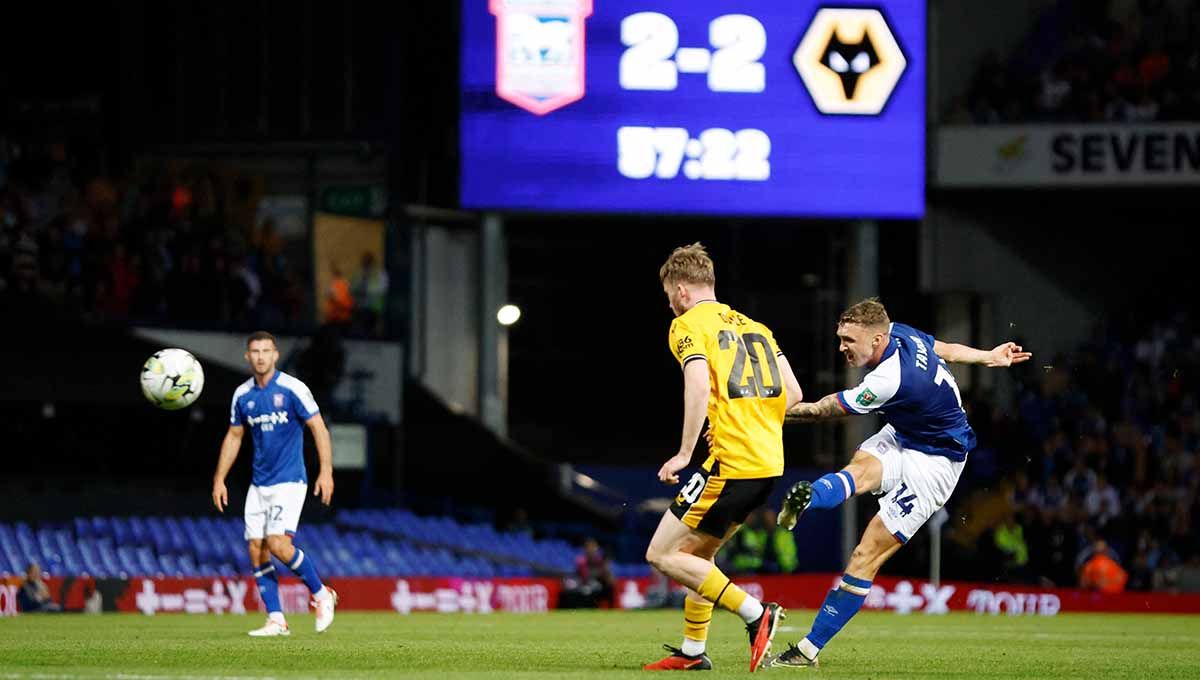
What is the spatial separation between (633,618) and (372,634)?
600 cm

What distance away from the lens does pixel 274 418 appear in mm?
13352

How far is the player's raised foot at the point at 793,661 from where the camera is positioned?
32.1 feet

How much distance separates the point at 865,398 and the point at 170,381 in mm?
5688

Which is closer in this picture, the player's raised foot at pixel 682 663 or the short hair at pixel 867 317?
the player's raised foot at pixel 682 663

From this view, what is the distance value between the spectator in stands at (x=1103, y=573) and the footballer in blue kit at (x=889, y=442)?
48.5 ft

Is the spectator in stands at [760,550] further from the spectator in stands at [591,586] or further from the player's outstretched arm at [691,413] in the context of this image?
the player's outstretched arm at [691,413]

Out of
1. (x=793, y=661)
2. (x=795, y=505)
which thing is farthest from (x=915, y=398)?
(x=793, y=661)

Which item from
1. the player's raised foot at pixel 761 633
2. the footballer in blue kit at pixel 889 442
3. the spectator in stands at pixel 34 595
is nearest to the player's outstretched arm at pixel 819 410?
the footballer in blue kit at pixel 889 442

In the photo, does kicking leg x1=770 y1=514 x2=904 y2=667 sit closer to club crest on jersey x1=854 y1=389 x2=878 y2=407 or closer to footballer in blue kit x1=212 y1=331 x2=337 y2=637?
club crest on jersey x1=854 y1=389 x2=878 y2=407

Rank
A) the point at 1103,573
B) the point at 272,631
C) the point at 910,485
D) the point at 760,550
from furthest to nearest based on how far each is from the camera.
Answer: the point at 760,550 < the point at 1103,573 < the point at 272,631 < the point at 910,485

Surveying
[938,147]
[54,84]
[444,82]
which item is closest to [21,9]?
[54,84]

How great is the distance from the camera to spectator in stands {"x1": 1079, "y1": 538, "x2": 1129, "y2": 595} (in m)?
24.2

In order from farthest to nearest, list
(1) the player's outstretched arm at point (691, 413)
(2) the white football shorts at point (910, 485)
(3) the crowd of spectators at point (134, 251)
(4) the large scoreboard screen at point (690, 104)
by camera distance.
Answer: (4) the large scoreboard screen at point (690, 104), (3) the crowd of spectators at point (134, 251), (2) the white football shorts at point (910, 485), (1) the player's outstretched arm at point (691, 413)

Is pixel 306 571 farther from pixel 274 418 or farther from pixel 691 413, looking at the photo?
pixel 691 413
